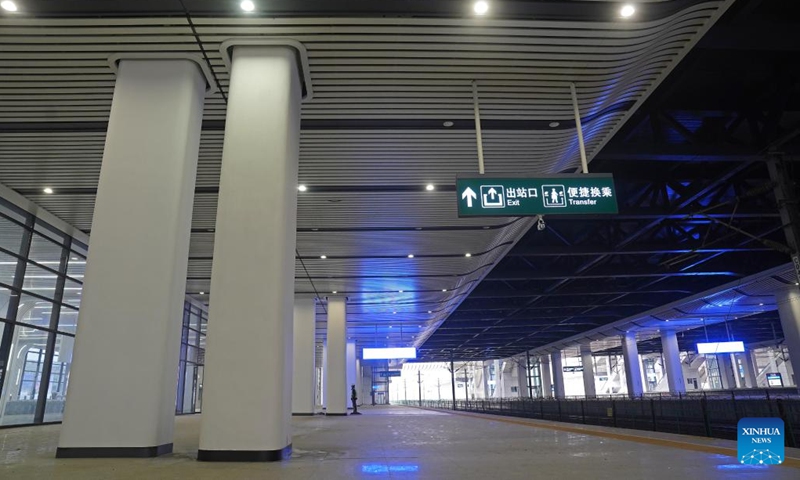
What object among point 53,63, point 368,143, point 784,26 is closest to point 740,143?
point 784,26

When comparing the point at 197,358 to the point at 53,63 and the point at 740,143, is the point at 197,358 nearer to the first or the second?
the point at 53,63

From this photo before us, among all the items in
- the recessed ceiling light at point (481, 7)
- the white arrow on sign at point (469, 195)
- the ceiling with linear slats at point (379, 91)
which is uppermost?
the recessed ceiling light at point (481, 7)

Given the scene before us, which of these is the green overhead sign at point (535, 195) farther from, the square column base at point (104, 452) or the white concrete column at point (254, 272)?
the square column base at point (104, 452)

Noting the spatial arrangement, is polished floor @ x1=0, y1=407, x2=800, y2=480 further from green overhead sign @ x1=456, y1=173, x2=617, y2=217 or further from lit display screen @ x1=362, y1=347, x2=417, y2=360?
lit display screen @ x1=362, y1=347, x2=417, y2=360

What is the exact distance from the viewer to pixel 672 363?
37969 mm

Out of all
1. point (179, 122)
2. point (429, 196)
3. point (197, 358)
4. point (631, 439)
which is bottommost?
point (631, 439)

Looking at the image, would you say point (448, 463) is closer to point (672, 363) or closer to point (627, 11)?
point (627, 11)

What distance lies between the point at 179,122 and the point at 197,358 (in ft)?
73.9

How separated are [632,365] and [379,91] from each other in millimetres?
39042

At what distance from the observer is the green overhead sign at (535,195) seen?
7.42 metres

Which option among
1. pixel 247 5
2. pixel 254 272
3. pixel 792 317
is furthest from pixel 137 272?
pixel 792 317

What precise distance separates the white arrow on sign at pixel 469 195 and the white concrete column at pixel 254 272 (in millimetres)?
2553

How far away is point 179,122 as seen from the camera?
7164 millimetres

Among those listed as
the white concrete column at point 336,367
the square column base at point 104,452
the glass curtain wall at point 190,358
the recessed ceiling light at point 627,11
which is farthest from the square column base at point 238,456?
the glass curtain wall at point 190,358
